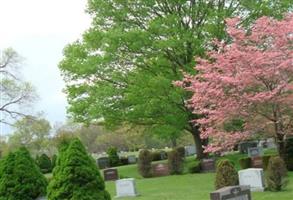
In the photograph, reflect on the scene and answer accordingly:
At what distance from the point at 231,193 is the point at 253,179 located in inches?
312

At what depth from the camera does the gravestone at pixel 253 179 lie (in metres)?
18.0

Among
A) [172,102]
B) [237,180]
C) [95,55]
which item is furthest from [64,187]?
[95,55]

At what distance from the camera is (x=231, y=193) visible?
34.5ft

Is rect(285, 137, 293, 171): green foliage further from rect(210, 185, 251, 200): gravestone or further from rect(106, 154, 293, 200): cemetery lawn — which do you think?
rect(210, 185, 251, 200): gravestone

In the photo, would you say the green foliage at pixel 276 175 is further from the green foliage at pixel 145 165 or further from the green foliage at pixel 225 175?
the green foliage at pixel 145 165

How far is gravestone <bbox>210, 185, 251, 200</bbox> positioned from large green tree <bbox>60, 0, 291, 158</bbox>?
16.3 metres

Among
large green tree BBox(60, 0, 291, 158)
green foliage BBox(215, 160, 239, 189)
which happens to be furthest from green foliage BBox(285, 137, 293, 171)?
green foliage BBox(215, 160, 239, 189)

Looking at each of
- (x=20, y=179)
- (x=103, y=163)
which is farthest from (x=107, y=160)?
(x=20, y=179)

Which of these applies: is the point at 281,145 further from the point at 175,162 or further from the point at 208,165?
the point at 175,162

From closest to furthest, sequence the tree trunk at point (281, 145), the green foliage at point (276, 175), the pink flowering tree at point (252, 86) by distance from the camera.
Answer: the green foliage at point (276, 175)
the pink flowering tree at point (252, 86)
the tree trunk at point (281, 145)

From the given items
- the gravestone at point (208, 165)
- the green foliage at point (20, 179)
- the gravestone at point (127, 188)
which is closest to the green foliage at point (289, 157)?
the gravestone at point (208, 165)

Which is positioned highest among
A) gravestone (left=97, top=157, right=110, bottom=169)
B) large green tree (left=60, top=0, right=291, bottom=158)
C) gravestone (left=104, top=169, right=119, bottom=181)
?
large green tree (left=60, top=0, right=291, bottom=158)

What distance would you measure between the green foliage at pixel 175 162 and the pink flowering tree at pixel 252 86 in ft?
20.7

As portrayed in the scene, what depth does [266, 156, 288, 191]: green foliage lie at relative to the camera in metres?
17.1
